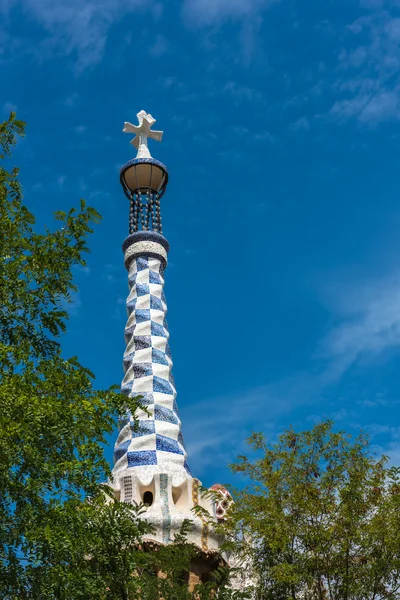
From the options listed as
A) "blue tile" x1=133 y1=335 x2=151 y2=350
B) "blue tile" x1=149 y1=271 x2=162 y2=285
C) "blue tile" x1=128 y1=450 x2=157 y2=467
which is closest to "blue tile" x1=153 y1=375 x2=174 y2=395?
"blue tile" x1=133 y1=335 x2=151 y2=350

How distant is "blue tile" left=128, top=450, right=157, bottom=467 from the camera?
34.1 ft

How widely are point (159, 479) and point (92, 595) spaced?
4229 mm

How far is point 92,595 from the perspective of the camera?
19.1ft

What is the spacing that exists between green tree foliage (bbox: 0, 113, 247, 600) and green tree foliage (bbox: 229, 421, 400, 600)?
6.80 ft

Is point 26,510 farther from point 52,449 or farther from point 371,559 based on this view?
point 371,559

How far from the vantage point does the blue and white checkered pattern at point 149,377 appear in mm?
10602

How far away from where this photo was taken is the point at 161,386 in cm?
1141

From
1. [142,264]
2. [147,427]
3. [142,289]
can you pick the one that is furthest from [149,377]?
[142,264]

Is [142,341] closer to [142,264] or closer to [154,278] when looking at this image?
[154,278]

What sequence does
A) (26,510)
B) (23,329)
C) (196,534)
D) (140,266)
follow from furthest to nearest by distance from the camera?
(140,266)
(196,534)
(23,329)
(26,510)

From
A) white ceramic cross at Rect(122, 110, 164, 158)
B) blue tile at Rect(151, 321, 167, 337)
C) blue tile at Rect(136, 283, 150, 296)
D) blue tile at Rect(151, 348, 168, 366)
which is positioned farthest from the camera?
white ceramic cross at Rect(122, 110, 164, 158)

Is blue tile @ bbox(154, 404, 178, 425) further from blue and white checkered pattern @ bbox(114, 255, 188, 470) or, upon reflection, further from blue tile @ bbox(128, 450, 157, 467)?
blue tile @ bbox(128, 450, 157, 467)

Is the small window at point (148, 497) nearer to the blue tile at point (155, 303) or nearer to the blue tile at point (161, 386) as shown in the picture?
the blue tile at point (161, 386)

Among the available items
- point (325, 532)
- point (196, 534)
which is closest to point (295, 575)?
point (325, 532)
